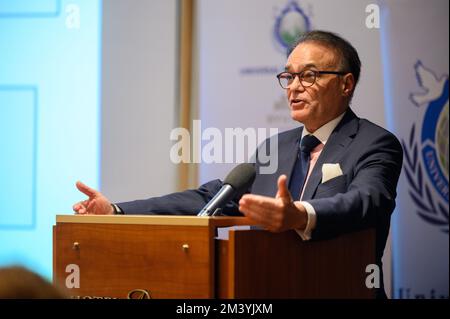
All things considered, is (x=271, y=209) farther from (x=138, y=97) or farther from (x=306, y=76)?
(x=138, y=97)

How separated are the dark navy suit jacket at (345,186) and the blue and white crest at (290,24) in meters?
1.37

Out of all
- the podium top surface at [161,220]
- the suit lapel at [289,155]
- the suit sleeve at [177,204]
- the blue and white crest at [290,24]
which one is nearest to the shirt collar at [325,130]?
the suit lapel at [289,155]

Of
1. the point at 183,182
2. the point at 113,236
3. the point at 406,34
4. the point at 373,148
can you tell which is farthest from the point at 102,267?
the point at 406,34

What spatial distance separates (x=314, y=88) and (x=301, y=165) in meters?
0.33

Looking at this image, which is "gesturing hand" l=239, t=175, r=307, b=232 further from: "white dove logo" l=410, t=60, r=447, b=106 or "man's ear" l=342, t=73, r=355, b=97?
"white dove logo" l=410, t=60, r=447, b=106

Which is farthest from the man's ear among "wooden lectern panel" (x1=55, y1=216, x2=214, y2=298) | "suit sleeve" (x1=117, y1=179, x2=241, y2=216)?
"wooden lectern panel" (x1=55, y1=216, x2=214, y2=298)

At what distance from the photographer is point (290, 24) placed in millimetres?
4320

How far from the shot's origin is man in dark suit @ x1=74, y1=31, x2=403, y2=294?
90.0 inches

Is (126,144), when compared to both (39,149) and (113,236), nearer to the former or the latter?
(39,149)

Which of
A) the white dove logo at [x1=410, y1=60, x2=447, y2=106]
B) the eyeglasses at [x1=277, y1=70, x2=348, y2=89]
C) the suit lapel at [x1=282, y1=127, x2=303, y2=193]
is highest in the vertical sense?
the white dove logo at [x1=410, y1=60, x2=447, y2=106]

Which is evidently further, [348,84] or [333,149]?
[348,84]

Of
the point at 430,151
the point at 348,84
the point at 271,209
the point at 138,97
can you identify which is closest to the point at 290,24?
the point at 138,97

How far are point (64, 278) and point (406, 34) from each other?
3044 millimetres

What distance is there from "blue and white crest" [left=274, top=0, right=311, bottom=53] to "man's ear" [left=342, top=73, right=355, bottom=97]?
4.42 feet
